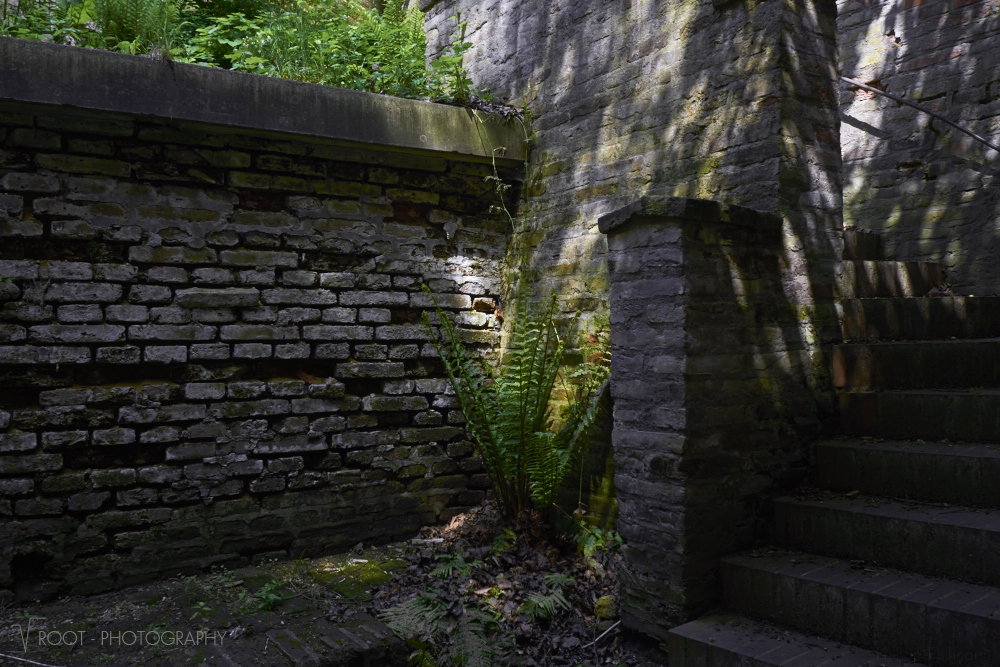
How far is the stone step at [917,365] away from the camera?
11.1 ft

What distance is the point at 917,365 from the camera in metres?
3.49

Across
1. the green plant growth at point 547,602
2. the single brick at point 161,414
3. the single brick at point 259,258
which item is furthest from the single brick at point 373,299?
the green plant growth at point 547,602

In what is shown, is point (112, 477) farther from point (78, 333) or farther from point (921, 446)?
point (921, 446)

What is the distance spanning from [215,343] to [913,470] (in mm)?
3562

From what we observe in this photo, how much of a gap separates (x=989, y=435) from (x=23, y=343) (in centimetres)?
461

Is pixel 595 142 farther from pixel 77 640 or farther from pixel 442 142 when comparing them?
pixel 77 640

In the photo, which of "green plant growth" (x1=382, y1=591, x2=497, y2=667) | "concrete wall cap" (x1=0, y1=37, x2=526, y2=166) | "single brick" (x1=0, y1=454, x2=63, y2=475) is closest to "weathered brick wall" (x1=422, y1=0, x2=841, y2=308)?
"concrete wall cap" (x1=0, y1=37, x2=526, y2=166)

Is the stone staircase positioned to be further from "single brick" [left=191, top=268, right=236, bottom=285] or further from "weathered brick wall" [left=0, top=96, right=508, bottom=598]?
"single brick" [left=191, top=268, right=236, bottom=285]

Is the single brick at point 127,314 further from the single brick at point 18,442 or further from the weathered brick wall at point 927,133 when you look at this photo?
the weathered brick wall at point 927,133

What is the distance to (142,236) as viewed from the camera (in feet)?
12.1

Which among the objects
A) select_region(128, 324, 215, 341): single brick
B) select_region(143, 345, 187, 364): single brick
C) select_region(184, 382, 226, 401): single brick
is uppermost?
select_region(128, 324, 215, 341): single brick

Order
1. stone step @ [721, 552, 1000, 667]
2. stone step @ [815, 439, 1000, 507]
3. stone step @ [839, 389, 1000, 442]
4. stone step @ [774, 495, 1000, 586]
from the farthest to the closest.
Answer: stone step @ [839, 389, 1000, 442], stone step @ [815, 439, 1000, 507], stone step @ [774, 495, 1000, 586], stone step @ [721, 552, 1000, 667]

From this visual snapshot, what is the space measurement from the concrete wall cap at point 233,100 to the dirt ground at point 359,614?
2461 mm

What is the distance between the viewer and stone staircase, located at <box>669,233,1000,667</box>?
2.42 meters
